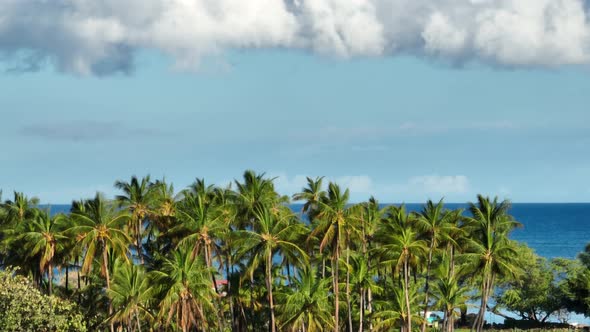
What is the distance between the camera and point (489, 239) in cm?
7825

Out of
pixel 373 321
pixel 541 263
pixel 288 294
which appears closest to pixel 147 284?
pixel 288 294

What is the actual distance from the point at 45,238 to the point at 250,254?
20203 millimetres

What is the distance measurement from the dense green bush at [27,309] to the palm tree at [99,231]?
4319mm

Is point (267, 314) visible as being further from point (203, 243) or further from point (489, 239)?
point (489, 239)

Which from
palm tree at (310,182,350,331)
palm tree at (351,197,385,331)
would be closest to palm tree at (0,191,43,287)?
palm tree at (310,182,350,331)

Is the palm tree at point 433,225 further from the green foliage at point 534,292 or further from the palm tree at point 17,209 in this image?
the palm tree at point 17,209

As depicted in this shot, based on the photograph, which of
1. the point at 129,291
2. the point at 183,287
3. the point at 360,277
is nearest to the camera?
the point at 183,287

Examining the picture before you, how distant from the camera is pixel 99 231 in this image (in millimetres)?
73562

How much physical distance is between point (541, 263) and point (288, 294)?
54.9 meters

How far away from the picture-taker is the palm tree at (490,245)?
77938mm

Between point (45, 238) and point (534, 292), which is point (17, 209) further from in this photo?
point (534, 292)

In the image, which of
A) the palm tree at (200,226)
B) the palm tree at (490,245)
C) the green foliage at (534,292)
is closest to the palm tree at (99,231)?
the palm tree at (200,226)

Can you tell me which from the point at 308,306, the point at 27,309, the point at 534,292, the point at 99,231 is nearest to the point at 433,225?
the point at 308,306

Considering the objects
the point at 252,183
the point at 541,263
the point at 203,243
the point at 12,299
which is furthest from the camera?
the point at 541,263
